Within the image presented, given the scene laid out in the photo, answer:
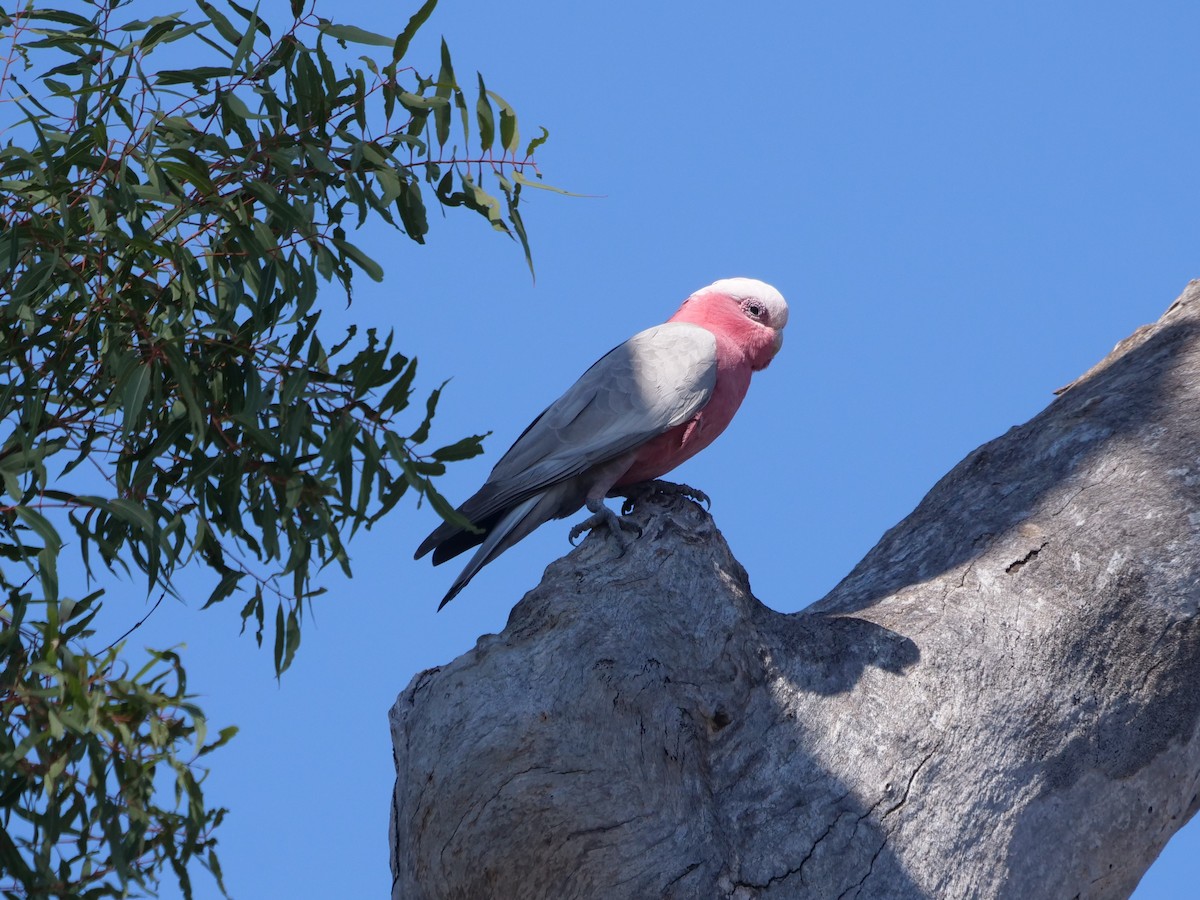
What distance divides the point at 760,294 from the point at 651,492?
90 cm

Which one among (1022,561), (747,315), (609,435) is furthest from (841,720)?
(747,315)

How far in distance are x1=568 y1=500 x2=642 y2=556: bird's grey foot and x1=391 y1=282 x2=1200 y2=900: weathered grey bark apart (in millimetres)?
66

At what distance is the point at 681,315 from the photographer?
4.99 meters

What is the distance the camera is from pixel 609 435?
4.30 metres

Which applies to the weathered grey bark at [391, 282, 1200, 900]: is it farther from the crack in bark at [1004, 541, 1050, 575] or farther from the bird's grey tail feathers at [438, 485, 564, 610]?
the bird's grey tail feathers at [438, 485, 564, 610]

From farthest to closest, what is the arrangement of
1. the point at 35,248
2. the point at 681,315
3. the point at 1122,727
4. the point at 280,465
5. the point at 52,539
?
1. the point at 681,315
2. the point at 1122,727
3. the point at 280,465
4. the point at 35,248
5. the point at 52,539

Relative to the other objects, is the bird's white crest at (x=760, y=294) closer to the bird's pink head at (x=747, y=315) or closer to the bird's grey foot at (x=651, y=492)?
the bird's pink head at (x=747, y=315)

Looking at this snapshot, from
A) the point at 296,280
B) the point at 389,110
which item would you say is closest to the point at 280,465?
the point at 296,280

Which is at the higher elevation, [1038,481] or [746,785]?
[1038,481]

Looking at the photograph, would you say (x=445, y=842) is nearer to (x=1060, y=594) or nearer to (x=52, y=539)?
(x=52, y=539)

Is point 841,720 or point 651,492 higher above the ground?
point 651,492

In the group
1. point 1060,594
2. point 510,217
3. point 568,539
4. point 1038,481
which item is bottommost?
point 1060,594

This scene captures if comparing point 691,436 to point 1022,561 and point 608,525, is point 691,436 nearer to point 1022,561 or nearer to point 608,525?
point 608,525

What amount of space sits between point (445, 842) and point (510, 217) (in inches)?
62.9
